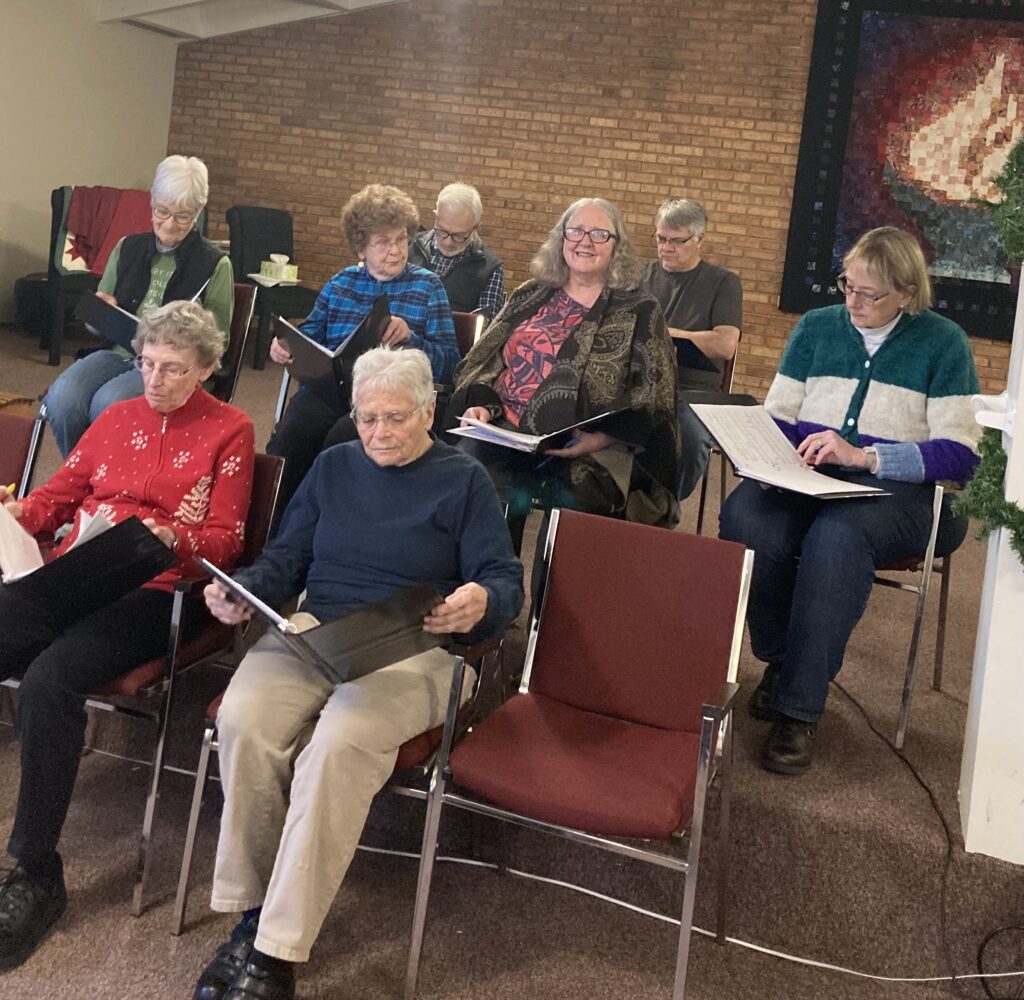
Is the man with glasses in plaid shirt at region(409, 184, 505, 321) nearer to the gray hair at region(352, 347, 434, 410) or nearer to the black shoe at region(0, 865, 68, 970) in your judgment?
the gray hair at region(352, 347, 434, 410)

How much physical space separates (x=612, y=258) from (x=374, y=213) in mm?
865

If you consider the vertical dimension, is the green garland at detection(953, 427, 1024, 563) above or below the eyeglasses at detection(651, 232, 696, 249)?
below

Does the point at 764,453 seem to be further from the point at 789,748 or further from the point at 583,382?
the point at 789,748

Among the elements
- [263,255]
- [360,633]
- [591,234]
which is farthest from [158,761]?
[263,255]

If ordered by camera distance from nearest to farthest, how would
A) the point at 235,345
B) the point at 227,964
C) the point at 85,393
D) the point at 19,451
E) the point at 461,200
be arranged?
the point at 227,964
the point at 19,451
the point at 85,393
the point at 235,345
the point at 461,200

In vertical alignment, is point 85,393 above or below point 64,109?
below

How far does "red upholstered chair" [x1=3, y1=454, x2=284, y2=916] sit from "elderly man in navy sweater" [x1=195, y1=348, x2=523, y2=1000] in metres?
0.16

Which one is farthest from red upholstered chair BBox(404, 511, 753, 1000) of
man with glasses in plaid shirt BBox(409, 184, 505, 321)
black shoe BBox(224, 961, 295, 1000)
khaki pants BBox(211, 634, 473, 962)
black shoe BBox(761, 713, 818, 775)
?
man with glasses in plaid shirt BBox(409, 184, 505, 321)

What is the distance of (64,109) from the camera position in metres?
8.09

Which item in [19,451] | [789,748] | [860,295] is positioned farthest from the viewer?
[860,295]

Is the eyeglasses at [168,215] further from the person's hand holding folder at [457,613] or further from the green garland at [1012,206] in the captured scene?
the green garland at [1012,206]

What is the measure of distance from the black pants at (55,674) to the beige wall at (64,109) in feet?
20.3

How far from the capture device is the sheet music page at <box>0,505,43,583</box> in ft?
7.52

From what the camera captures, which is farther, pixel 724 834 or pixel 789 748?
pixel 789 748
